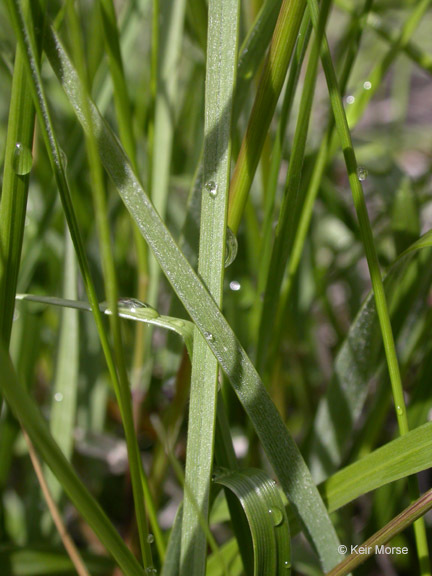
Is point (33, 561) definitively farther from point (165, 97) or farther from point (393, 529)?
point (165, 97)

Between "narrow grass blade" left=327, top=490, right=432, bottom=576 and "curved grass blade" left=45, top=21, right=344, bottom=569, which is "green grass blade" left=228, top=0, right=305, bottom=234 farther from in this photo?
"narrow grass blade" left=327, top=490, right=432, bottom=576

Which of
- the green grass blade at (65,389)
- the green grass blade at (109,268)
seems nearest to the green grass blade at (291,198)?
the green grass blade at (109,268)

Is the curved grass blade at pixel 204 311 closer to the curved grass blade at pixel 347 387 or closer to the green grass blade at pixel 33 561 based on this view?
the curved grass blade at pixel 347 387

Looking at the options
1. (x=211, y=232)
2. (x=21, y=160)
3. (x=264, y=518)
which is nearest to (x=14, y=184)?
(x=21, y=160)

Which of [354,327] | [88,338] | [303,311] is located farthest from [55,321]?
[354,327]

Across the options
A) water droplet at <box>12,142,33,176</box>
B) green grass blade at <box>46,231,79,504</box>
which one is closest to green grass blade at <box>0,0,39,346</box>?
water droplet at <box>12,142,33,176</box>

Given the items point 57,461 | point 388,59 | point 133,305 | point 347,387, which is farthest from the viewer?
point 388,59

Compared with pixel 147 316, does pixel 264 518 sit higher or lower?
lower
